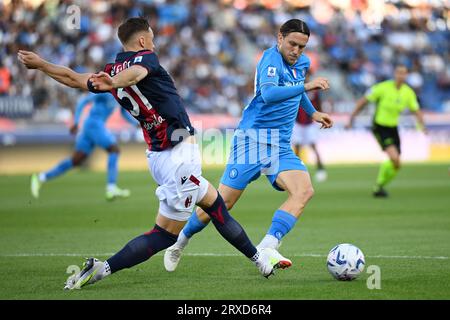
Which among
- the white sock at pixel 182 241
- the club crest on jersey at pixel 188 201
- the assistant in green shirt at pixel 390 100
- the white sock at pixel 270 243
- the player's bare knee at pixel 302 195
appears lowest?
the white sock at pixel 182 241

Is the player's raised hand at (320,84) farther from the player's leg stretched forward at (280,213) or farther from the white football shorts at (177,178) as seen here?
the white football shorts at (177,178)

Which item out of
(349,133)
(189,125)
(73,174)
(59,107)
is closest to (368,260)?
(189,125)

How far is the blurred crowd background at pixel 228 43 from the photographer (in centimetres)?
3002

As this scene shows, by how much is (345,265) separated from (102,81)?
2.70m

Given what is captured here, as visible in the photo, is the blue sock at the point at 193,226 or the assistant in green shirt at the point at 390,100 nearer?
the blue sock at the point at 193,226

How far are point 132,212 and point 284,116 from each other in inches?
272

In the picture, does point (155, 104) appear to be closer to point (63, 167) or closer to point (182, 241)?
point (182, 241)

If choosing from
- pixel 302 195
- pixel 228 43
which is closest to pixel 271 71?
pixel 302 195

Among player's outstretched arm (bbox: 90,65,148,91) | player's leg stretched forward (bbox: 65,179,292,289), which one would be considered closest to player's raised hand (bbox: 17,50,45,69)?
player's outstretched arm (bbox: 90,65,148,91)

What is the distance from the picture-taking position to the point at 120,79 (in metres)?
7.15

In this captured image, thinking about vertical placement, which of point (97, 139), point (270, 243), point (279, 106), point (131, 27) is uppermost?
point (131, 27)

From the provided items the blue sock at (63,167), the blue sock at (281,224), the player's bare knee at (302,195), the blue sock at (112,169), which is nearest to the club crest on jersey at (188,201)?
the blue sock at (281,224)

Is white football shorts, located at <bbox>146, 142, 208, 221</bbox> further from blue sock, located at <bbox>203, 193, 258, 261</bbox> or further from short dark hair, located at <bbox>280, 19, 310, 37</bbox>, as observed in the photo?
short dark hair, located at <bbox>280, 19, 310, 37</bbox>

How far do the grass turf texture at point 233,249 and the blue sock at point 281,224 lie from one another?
38cm
